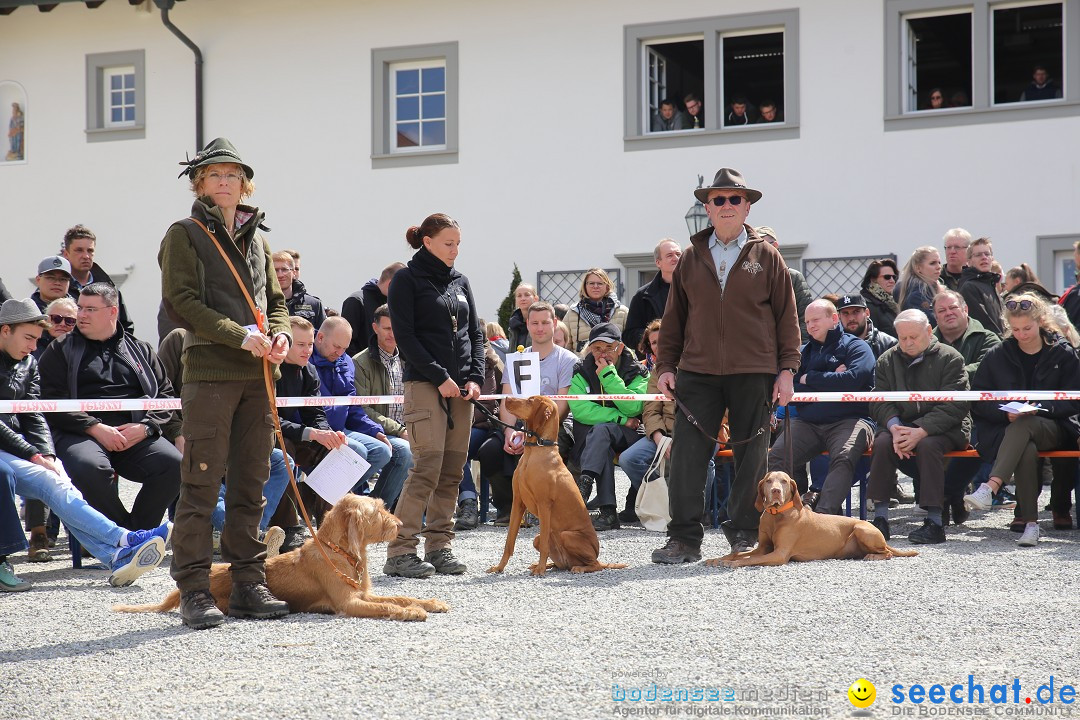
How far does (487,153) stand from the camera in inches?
682

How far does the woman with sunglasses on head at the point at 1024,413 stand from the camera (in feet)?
27.4

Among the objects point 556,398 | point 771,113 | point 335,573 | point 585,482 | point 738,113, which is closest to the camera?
point 335,573

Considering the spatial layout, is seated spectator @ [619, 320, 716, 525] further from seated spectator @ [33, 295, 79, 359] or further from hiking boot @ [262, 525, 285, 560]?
seated spectator @ [33, 295, 79, 359]

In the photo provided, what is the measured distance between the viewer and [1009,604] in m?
5.79

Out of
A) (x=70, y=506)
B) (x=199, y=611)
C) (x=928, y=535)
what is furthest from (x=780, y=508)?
(x=70, y=506)

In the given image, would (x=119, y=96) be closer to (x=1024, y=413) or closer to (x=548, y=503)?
(x=548, y=503)

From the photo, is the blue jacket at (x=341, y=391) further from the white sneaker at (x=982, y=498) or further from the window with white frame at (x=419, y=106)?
the window with white frame at (x=419, y=106)

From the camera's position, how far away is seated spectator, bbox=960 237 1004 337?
1082 cm

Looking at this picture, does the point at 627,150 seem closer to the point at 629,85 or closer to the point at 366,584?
the point at 629,85

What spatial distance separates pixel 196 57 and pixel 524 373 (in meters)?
12.8

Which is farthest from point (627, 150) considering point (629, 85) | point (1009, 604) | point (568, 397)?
point (1009, 604)

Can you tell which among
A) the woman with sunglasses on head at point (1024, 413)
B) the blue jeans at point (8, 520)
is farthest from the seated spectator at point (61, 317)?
the woman with sunglasses on head at point (1024, 413)

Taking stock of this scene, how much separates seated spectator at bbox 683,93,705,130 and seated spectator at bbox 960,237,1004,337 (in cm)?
627

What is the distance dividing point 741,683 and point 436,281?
3.40 m
